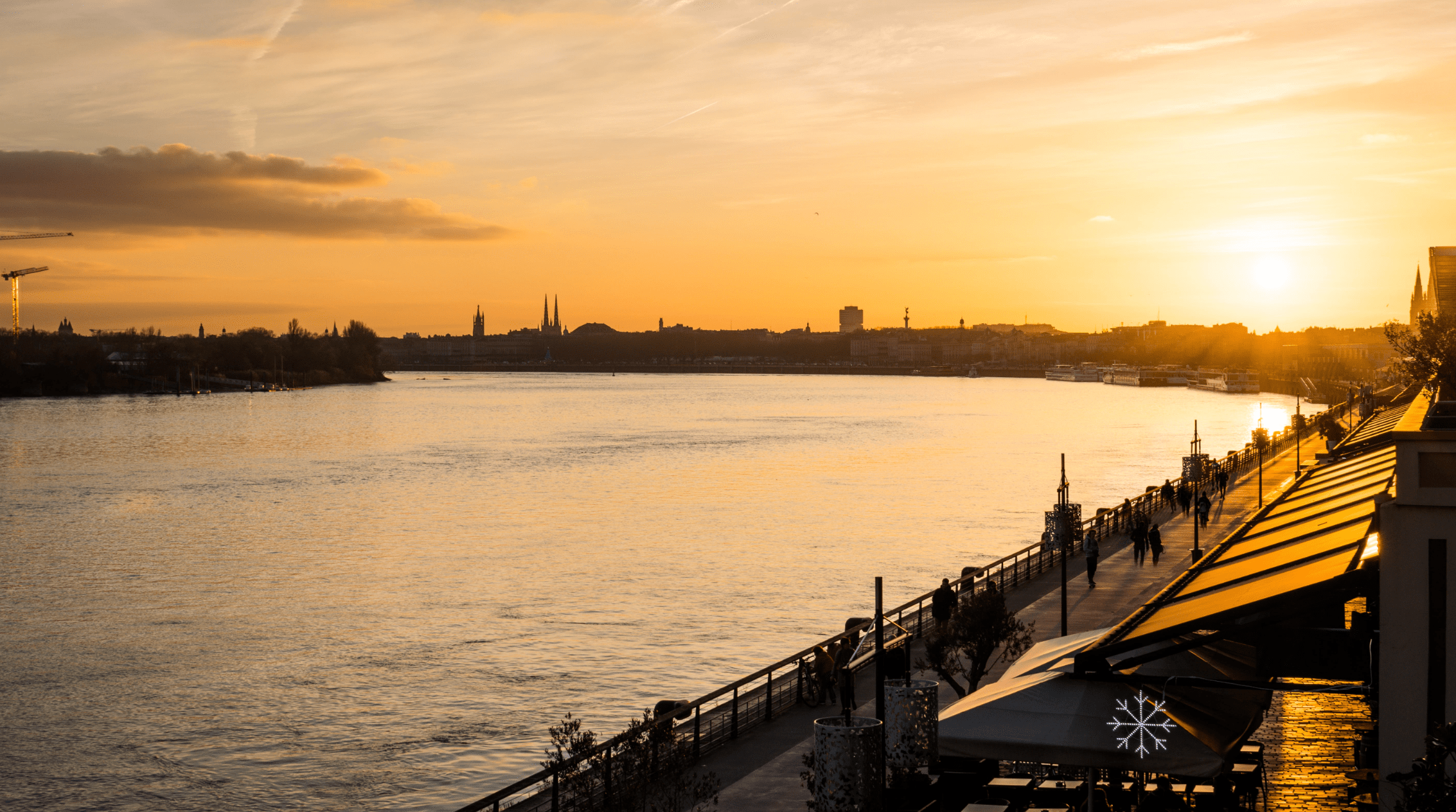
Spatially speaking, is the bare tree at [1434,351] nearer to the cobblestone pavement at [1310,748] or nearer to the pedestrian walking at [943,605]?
the cobblestone pavement at [1310,748]

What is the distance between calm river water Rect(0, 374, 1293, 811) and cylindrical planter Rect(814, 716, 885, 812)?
8420 millimetres

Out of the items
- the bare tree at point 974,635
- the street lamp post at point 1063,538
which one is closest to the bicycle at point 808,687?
the bare tree at point 974,635

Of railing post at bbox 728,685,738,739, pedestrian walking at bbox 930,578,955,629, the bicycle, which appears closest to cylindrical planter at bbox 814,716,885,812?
railing post at bbox 728,685,738,739

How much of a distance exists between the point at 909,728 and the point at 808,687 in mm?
6082

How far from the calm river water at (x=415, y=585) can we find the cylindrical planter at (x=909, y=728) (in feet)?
24.4

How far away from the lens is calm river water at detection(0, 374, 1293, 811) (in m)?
18.8

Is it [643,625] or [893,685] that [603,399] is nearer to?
[643,625]

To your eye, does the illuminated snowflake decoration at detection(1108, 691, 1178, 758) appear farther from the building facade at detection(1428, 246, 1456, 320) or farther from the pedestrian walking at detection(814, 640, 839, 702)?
the building facade at detection(1428, 246, 1456, 320)

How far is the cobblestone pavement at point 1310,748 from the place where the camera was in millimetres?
10938

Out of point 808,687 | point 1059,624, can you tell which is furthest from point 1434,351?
point 808,687

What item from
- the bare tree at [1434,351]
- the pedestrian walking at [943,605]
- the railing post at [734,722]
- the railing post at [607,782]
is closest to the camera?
the railing post at [607,782]

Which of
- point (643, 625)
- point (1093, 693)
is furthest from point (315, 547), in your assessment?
point (1093, 693)

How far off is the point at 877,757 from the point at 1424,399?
1016 cm

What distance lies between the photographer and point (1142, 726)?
26.9 ft
